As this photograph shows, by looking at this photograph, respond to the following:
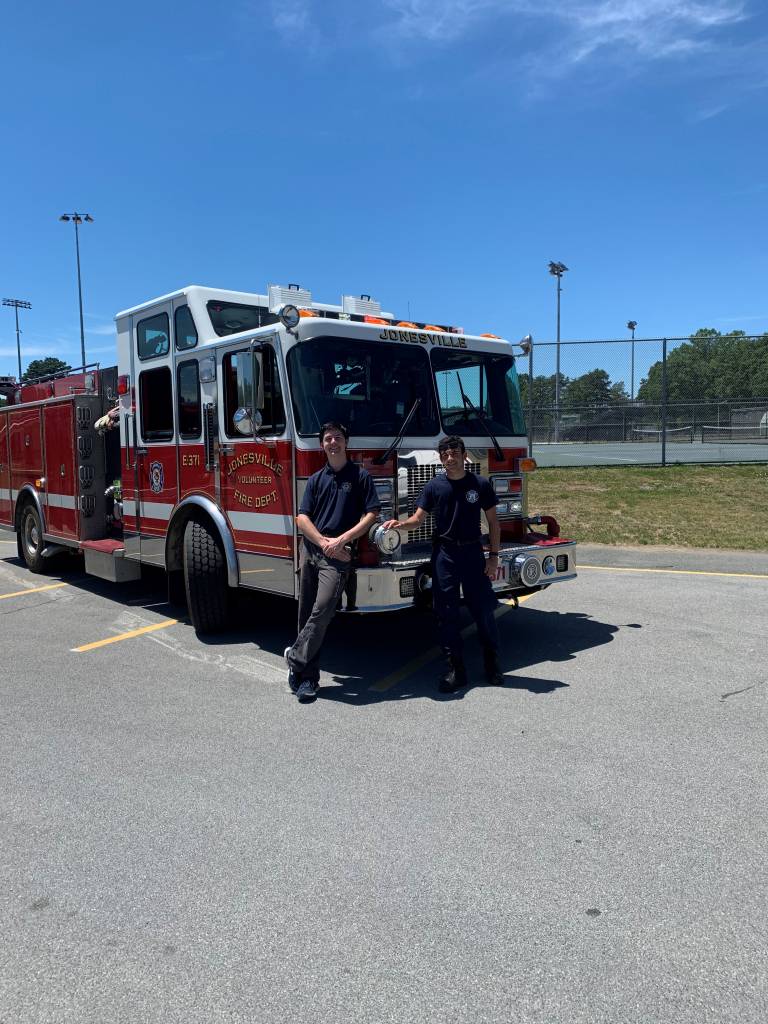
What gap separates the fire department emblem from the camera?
290 inches

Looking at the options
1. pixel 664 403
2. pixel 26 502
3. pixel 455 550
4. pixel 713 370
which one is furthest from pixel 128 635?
pixel 713 370

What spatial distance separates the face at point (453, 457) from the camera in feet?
17.4

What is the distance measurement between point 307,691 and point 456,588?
1214mm

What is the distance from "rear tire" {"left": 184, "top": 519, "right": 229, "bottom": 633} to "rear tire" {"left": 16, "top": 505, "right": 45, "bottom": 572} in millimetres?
4273

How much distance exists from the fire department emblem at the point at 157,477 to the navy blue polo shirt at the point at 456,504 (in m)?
3.02

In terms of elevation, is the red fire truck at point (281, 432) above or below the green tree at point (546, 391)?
below

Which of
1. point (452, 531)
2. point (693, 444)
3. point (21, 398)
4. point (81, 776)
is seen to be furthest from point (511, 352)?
point (693, 444)

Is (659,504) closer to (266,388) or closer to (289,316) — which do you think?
(266,388)

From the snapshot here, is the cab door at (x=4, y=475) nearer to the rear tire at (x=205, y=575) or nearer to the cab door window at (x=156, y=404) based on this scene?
the cab door window at (x=156, y=404)

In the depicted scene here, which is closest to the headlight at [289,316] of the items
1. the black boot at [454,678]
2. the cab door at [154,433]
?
the cab door at [154,433]

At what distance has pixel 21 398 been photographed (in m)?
11.0

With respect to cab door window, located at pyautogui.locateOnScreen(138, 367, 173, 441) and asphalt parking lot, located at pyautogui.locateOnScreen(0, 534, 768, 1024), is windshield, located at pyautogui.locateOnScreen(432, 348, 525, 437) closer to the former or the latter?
asphalt parking lot, located at pyautogui.locateOnScreen(0, 534, 768, 1024)

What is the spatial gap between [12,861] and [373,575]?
280 centimetres

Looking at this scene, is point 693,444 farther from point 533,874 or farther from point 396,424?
point 533,874
